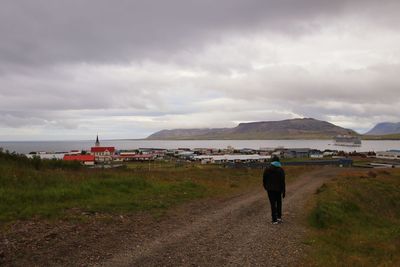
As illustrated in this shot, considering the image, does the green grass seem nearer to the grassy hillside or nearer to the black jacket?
the grassy hillside

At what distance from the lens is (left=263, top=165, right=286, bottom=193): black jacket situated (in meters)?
13.2

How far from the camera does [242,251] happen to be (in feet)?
31.4

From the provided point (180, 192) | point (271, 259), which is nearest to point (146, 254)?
point (271, 259)

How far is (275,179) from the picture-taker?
1320cm

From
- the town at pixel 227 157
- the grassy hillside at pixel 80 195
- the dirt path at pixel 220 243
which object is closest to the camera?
the dirt path at pixel 220 243

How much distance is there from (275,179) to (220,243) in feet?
13.1

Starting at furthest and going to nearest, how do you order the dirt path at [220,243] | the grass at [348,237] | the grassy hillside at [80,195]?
the grassy hillside at [80,195] < the grass at [348,237] < the dirt path at [220,243]

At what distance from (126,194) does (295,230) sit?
954cm

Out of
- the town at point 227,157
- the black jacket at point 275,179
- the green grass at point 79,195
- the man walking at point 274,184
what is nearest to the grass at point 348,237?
the man walking at point 274,184

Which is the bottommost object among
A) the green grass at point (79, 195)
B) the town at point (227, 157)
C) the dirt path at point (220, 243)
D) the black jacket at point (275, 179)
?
the town at point (227, 157)

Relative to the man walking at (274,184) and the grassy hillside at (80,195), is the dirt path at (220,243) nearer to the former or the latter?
the man walking at (274,184)

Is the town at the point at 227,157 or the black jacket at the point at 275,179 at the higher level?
the black jacket at the point at 275,179

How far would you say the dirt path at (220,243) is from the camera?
8.73 meters

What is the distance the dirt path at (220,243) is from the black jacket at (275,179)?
4.50 feet
